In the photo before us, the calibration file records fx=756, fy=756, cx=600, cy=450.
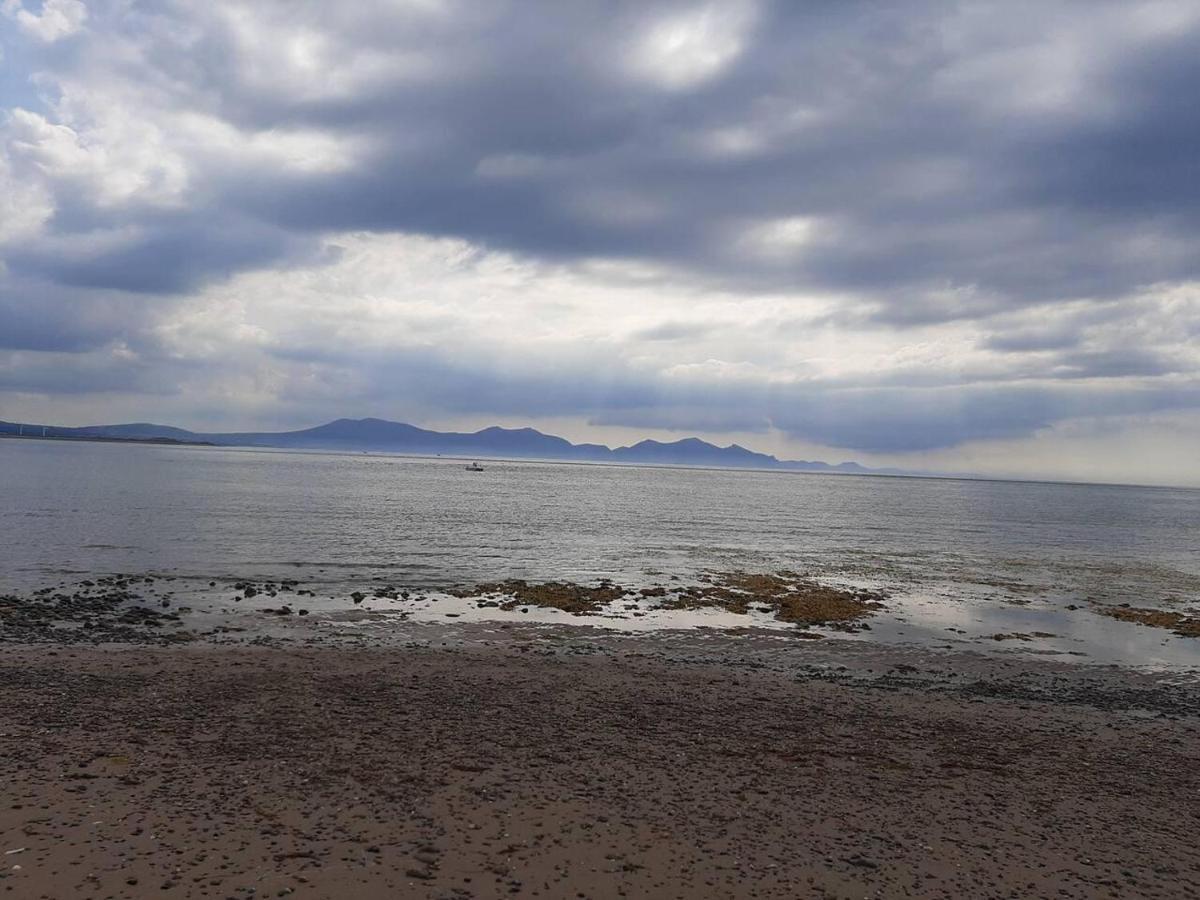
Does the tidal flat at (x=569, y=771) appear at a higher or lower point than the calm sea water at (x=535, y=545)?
higher

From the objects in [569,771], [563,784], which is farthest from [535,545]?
[563,784]

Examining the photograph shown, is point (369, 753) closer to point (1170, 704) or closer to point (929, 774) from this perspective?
point (929, 774)

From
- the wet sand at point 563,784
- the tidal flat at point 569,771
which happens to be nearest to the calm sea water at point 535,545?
the tidal flat at point 569,771

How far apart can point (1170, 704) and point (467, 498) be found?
96.4m

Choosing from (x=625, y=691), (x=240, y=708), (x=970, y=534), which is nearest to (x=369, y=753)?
(x=240, y=708)

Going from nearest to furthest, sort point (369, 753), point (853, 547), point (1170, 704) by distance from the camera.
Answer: point (369, 753) → point (1170, 704) → point (853, 547)

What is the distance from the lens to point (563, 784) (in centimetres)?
1210

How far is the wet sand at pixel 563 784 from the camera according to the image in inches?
370

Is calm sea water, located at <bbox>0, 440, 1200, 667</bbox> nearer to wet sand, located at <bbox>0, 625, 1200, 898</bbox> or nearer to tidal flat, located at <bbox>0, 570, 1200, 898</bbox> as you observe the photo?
tidal flat, located at <bbox>0, 570, 1200, 898</bbox>

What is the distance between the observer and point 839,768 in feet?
43.9

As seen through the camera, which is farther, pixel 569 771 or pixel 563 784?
pixel 569 771

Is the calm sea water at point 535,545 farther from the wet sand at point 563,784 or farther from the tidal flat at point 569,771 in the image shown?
the wet sand at point 563,784

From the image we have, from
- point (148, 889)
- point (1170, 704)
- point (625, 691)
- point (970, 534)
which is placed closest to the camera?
point (148, 889)

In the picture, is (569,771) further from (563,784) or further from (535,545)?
(535,545)
